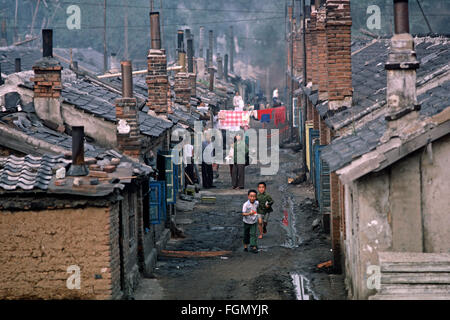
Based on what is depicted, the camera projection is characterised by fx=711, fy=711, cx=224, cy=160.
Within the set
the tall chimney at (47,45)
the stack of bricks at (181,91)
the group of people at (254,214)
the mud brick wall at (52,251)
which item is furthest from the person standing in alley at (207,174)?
the mud brick wall at (52,251)

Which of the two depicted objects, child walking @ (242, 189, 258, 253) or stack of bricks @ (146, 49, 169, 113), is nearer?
child walking @ (242, 189, 258, 253)

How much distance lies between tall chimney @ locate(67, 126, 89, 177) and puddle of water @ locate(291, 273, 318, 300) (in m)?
4.34

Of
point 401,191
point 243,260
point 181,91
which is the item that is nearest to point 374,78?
point 243,260

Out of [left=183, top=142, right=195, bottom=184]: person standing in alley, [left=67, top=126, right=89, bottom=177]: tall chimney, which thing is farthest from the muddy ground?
[left=67, top=126, right=89, bottom=177]: tall chimney

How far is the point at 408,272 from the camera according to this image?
960cm

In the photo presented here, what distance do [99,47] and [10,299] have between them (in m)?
67.1

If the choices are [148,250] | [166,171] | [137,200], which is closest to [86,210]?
[137,200]

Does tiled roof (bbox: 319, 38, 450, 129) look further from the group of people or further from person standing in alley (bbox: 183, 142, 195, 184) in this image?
person standing in alley (bbox: 183, 142, 195, 184)

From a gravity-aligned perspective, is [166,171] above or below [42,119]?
below

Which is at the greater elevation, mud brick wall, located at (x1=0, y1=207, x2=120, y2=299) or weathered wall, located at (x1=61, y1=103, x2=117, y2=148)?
weathered wall, located at (x1=61, y1=103, x2=117, y2=148)

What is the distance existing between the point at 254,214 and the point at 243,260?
1.04 meters

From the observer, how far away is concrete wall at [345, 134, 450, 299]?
10039mm

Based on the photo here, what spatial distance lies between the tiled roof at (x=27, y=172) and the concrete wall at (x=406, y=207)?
472cm

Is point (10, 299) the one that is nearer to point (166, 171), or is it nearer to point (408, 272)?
point (408, 272)
